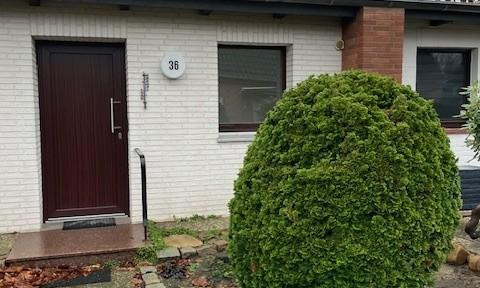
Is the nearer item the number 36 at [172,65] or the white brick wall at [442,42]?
the number 36 at [172,65]

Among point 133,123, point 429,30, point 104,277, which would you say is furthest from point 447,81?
point 104,277

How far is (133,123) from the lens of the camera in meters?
5.32

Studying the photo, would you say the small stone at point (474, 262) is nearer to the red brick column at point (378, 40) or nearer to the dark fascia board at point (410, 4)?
the red brick column at point (378, 40)

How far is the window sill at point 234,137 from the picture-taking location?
5696 mm

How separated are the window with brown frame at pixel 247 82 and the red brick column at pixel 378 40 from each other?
0.95m

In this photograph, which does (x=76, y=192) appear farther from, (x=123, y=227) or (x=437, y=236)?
(x=437, y=236)

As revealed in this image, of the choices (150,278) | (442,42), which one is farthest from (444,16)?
(150,278)

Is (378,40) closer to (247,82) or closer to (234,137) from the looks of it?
(247,82)

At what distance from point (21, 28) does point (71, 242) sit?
2335 millimetres

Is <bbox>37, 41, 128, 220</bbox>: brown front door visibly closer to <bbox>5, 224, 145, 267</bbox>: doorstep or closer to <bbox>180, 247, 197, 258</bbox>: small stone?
<bbox>5, 224, 145, 267</bbox>: doorstep

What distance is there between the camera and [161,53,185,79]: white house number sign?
17.5 ft

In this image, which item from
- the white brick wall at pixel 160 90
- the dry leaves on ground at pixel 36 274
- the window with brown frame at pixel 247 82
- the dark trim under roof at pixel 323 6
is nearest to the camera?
the dry leaves on ground at pixel 36 274

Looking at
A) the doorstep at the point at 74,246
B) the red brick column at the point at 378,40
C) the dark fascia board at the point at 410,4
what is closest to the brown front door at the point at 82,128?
the doorstep at the point at 74,246

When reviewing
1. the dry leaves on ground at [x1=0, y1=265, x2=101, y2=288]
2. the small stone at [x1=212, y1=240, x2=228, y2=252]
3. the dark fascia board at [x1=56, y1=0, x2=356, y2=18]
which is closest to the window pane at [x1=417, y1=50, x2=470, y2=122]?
the dark fascia board at [x1=56, y1=0, x2=356, y2=18]
